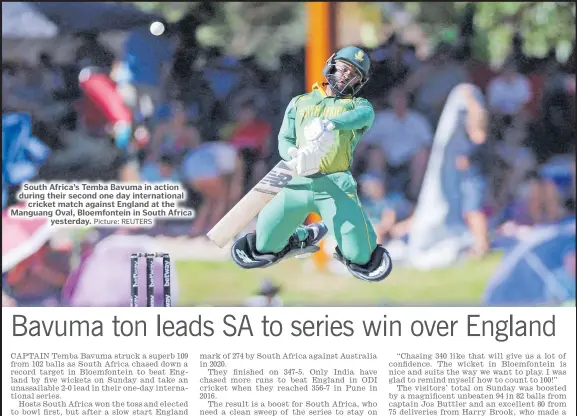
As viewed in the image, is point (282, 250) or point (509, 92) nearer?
point (282, 250)

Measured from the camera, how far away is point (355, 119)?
17.1ft

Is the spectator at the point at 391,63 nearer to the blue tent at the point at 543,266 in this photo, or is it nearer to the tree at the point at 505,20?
the tree at the point at 505,20

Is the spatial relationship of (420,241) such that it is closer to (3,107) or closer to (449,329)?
(449,329)

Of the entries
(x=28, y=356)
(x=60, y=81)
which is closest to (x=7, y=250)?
(x=28, y=356)

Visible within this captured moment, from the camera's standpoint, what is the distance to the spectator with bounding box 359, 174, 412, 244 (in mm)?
6191

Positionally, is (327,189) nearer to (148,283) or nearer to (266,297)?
(266,297)

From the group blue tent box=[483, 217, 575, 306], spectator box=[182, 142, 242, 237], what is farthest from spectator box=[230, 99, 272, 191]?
blue tent box=[483, 217, 575, 306]

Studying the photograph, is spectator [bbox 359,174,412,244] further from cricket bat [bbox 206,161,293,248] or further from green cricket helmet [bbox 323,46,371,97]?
green cricket helmet [bbox 323,46,371,97]

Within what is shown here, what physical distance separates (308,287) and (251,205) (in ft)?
2.60

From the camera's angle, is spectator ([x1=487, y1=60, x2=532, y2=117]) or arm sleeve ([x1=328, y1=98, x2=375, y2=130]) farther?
spectator ([x1=487, y1=60, x2=532, y2=117])

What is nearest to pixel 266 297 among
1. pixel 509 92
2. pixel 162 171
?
pixel 162 171

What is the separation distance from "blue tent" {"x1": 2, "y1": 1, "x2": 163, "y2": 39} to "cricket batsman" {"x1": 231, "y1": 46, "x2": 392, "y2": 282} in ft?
4.64

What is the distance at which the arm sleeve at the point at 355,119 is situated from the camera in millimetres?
5195

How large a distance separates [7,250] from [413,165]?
2.73 meters
